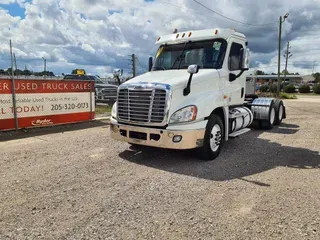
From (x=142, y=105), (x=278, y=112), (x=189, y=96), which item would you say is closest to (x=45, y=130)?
(x=142, y=105)

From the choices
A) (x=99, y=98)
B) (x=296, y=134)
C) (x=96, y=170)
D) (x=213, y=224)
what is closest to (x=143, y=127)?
(x=96, y=170)

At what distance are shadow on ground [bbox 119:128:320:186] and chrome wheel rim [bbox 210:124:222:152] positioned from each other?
0.94ft

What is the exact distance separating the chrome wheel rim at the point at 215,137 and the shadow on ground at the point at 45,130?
552cm

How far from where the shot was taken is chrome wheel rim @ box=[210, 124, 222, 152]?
6154 millimetres

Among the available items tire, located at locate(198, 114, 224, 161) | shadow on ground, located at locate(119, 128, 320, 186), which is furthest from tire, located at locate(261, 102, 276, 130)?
tire, located at locate(198, 114, 224, 161)

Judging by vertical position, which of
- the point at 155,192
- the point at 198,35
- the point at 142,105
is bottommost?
the point at 155,192

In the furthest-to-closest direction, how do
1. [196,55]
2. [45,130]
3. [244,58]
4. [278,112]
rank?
[278,112] → [45,130] → [244,58] → [196,55]

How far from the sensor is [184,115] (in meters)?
5.56

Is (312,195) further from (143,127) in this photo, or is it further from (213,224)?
(143,127)

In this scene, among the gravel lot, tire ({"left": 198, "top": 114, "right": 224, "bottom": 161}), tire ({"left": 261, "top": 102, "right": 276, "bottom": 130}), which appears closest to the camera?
the gravel lot

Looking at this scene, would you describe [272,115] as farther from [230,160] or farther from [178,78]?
[178,78]

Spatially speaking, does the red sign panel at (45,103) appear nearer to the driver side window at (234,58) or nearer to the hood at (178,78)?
the hood at (178,78)

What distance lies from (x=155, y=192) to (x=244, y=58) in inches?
168

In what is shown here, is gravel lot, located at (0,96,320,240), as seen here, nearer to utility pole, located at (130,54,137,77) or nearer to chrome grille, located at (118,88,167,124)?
chrome grille, located at (118,88,167,124)
